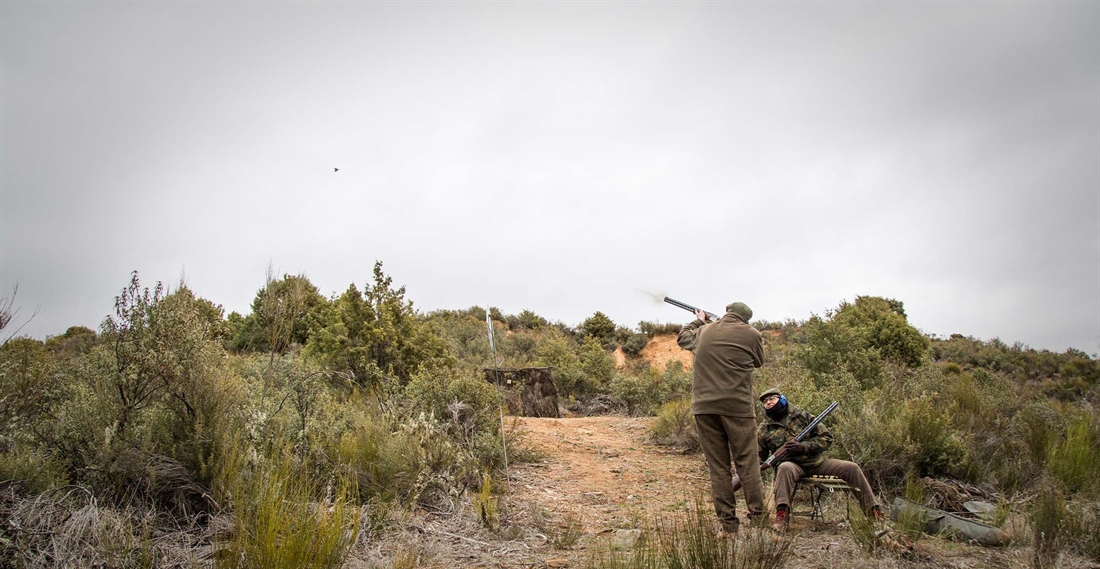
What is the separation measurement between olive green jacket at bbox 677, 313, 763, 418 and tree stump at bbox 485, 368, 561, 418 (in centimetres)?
886

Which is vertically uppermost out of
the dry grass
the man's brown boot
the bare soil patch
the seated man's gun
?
the bare soil patch

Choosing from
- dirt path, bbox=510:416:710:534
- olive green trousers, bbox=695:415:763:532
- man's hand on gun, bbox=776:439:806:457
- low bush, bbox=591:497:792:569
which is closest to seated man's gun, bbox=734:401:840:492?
man's hand on gun, bbox=776:439:806:457

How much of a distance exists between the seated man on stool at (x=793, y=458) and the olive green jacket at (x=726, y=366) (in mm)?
627

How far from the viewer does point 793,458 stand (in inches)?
243

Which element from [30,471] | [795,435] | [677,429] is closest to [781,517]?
[795,435]

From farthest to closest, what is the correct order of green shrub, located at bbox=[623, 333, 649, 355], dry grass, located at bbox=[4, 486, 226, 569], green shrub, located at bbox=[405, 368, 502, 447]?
green shrub, located at bbox=[623, 333, 649, 355] < green shrub, located at bbox=[405, 368, 502, 447] < dry grass, located at bbox=[4, 486, 226, 569]

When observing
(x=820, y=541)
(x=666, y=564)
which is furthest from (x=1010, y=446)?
(x=666, y=564)

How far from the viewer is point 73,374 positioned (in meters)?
5.34

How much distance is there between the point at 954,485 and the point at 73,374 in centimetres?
938

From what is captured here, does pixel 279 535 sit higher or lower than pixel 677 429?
lower

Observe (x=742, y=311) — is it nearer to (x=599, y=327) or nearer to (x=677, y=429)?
(x=677, y=429)

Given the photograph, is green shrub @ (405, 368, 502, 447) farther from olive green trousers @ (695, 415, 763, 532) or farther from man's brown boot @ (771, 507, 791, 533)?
man's brown boot @ (771, 507, 791, 533)

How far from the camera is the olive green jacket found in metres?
5.95

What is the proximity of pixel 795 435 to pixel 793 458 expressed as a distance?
334 millimetres
